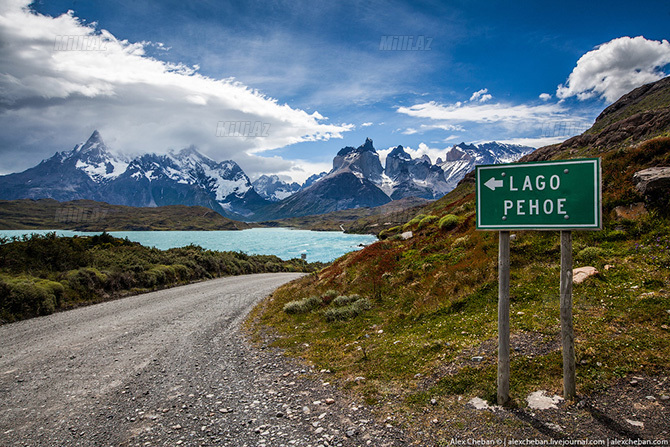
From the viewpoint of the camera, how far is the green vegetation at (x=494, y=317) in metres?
5.90

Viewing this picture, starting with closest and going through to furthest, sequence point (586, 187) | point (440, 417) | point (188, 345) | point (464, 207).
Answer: point (586, 187), point (440, 417), point (188, 345), point (464, 207)

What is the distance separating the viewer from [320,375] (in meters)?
7.66

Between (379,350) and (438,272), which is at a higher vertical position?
(438,272)

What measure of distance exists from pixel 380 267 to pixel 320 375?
9434 millimetres

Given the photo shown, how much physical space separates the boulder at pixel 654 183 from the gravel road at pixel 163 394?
11918mm

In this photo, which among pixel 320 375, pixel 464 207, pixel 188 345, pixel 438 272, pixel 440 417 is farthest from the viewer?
pixel 464 207

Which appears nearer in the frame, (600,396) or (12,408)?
(600,396)

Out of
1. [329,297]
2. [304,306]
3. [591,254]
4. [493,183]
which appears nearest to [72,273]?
[304,306]

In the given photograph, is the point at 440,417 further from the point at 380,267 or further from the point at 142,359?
the point at 380,267

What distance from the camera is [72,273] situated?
19.4m

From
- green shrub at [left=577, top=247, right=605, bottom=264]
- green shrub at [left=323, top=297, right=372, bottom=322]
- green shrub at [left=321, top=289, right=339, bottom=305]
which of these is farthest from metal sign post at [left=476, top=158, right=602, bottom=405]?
green shrub at [left=321, top=289, right=339, bottom=305]

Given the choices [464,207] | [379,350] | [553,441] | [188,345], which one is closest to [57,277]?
[188,345]

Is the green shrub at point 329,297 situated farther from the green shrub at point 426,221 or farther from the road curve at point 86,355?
the green shrub at point 426,221

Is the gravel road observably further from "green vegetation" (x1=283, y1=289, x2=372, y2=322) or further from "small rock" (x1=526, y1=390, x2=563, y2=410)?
"green vegetation" (x1=283, y1=289, x2=372, y2=322)
